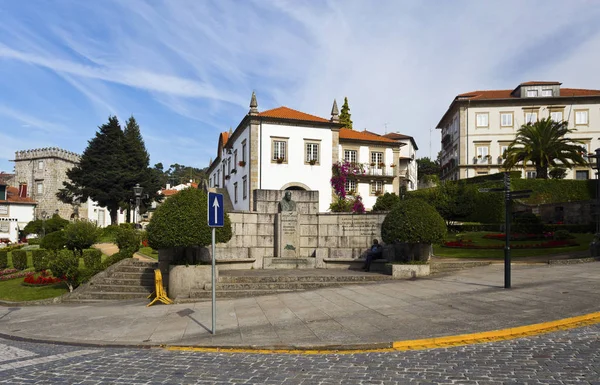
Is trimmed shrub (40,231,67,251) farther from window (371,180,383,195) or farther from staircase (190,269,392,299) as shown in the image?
window (371,180,383,195)

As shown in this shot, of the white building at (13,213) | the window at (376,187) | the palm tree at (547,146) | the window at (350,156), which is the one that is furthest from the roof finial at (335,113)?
the white building at (13,213)

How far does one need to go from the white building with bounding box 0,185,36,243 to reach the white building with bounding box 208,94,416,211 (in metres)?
33.9

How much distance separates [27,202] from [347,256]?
5787 centimetres

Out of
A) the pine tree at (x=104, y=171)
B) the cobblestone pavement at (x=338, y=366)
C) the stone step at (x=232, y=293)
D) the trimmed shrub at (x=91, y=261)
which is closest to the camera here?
the cobblestone pavement at (x=338, y=366)

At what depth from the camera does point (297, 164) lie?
1583 inches

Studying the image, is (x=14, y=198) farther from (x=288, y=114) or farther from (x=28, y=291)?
(x=28, y=291)

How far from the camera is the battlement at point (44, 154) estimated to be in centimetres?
6569

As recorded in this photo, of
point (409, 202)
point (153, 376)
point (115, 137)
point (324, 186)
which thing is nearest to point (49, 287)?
point (153, 376)

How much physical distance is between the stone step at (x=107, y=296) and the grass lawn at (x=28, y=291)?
179 cm

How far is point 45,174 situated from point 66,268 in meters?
59.5

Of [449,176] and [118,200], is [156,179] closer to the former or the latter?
[118,200]

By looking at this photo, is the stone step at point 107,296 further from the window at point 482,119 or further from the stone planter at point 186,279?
the window at point 482,119

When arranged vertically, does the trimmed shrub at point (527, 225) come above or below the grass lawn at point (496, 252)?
above

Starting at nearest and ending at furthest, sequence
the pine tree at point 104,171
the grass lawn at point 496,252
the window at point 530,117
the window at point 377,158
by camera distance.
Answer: the grass lawn at point 496,252 < the window at point 377,158 < the pine tree at point 104,171 < the window at point 530,117
